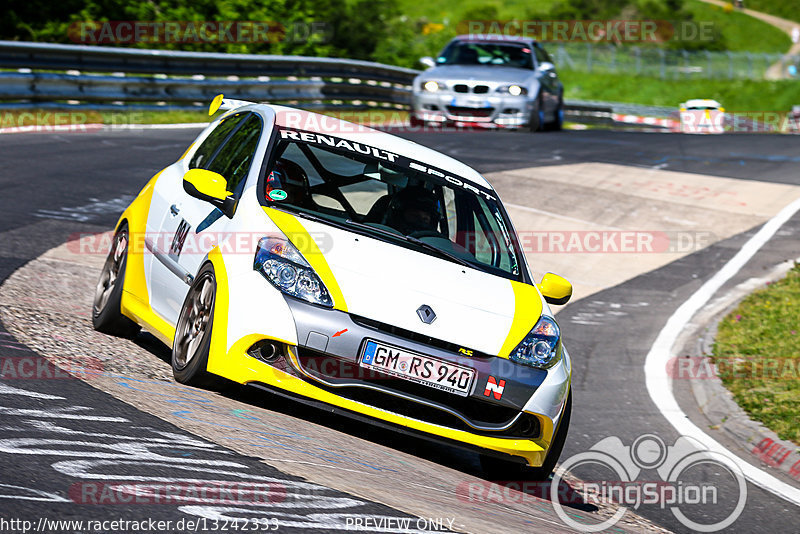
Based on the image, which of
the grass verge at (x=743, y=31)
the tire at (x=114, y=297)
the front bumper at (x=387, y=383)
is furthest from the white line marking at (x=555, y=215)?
the grass verge at (x=743, y=31)

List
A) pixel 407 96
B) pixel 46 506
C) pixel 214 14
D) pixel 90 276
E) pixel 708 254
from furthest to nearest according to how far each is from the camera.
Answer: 1. pixel 214 14
2. pixel 407 96
3. pixel 708 254
4. pixel 90 276
5. pixel 46 506

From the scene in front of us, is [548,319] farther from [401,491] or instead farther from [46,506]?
[46,506]

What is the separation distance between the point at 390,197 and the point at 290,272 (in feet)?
4.04

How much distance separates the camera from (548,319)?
19.5 feet

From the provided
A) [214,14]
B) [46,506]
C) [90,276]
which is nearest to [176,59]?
[214,14]

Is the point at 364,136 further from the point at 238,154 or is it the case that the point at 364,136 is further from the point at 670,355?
the point at 670,355

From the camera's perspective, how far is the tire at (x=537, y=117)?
2156 centimetres

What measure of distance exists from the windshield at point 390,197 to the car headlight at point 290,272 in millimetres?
615

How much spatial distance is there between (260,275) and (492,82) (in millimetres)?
15792

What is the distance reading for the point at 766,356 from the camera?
9469 millimetres

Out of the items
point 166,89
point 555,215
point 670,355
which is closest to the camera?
point 670,355

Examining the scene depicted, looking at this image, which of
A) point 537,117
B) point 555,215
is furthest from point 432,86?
point 555,215

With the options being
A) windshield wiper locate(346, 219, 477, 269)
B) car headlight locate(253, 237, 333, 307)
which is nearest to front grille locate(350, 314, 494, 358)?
car headlight locate(253, 237, 333, 307)

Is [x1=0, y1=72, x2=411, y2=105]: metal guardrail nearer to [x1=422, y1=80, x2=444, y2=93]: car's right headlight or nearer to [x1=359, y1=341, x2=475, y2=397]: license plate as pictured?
[x1=422, y1=80, x2=444, y2=93]: car's right headlight
